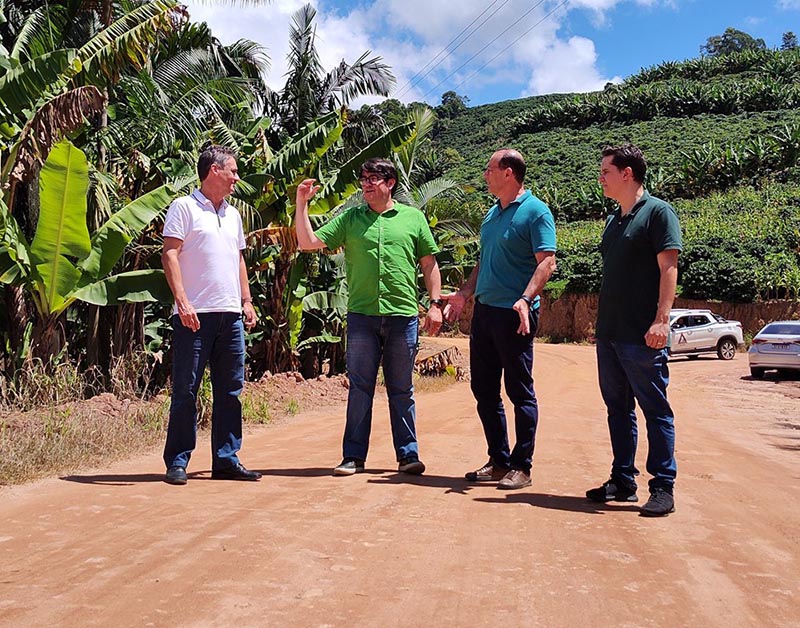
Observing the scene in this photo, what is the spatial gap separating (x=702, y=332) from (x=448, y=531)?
2403 centimetres

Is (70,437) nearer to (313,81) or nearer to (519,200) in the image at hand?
(519,200)

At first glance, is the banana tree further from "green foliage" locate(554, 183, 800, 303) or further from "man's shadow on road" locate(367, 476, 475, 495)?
"green foliage" locate(554, 183, 800, 303)

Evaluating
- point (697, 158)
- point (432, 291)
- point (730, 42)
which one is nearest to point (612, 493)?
point (432, 291)

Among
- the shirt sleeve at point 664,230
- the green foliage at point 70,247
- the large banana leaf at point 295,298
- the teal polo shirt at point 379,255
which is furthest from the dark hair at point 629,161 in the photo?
the large banana leaf at point 295,298

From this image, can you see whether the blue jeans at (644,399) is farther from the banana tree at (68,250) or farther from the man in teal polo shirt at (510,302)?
the banana tree at (68,250)

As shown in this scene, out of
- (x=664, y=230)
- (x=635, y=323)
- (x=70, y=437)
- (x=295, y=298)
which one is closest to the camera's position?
(x=664, y=230)

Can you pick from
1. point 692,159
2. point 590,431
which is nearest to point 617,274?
point 590,431

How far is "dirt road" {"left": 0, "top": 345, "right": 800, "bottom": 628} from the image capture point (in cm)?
310

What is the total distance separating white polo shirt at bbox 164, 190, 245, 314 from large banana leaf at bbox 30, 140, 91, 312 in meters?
4.00

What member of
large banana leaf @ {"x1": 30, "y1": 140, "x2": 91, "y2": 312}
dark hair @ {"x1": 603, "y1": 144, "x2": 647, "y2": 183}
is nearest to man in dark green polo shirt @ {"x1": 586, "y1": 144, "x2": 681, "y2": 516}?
dark hair @ {"x1": 603, "y1": 144, "x2": 647, "y2": 183}

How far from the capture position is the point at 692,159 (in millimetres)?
55125

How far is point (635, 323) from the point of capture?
5074 mm

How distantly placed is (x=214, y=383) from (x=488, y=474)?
1957 millimetres

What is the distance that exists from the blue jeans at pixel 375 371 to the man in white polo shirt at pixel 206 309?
76 centimetres
